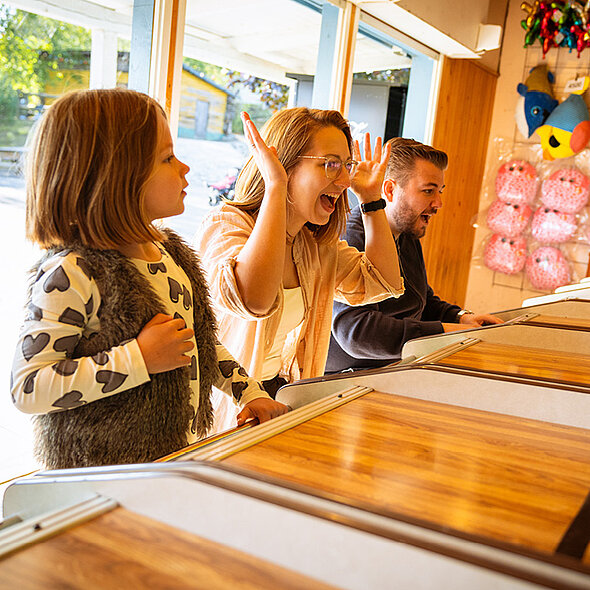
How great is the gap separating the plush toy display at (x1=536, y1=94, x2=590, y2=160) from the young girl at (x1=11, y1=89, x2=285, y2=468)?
4.98m

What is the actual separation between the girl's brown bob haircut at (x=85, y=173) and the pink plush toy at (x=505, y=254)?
203 inches

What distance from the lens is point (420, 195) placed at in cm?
236

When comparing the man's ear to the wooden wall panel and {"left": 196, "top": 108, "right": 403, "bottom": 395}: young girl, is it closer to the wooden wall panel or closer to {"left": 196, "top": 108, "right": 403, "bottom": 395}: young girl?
{"left": 196, "top": 108, "right": 403, "bottom": 395}: young girl

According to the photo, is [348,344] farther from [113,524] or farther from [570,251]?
[570,251]

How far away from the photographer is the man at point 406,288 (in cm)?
208

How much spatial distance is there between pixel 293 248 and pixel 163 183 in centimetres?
61

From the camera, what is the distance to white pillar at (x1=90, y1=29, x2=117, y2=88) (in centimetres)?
262

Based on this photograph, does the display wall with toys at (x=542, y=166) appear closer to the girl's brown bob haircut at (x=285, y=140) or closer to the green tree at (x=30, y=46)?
the green tree at (x=30, y=46)

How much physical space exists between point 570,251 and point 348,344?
14.1ft

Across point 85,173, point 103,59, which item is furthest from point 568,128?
point 85,173

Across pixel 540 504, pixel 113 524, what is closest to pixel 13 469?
pixel 113 524

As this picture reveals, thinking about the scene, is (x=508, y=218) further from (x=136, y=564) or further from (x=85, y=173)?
(x=136, y=564)

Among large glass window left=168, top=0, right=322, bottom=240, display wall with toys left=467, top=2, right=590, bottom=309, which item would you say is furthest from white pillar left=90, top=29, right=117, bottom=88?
display wall with toys left=467, top=2, right=590, bottom=309

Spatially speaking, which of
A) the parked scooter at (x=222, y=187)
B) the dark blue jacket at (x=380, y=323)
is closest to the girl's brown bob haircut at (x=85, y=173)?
the dark blue jacket at (x=380, y=323)
